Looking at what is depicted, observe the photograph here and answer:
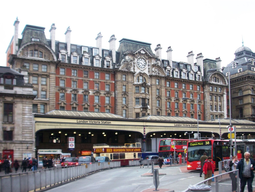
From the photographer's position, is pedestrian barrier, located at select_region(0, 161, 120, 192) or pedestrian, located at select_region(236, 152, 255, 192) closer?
pedestrian, located at select_region(236, 152, 255, 192)

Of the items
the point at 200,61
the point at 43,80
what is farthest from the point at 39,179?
the point at 200,61

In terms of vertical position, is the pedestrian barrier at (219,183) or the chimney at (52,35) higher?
the chimney at (52,35)

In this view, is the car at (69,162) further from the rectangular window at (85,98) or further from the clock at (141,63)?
the clock at (141,63)

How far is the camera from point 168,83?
82812mm

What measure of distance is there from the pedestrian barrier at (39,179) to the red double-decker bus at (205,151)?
10.6m

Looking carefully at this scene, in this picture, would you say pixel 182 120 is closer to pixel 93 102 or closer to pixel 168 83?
pixel 168 83

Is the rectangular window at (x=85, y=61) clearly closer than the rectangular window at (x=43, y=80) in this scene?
No

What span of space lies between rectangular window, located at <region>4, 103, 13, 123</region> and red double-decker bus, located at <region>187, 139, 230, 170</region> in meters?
26.4

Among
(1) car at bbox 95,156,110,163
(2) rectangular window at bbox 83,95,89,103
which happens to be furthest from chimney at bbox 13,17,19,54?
(1) car at bbox 95,156,110,163

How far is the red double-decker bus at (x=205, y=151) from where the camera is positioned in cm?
3148


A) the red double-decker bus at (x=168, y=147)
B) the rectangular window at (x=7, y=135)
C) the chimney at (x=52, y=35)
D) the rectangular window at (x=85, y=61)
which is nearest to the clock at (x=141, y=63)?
the rectangular window at (x=85, y=61)

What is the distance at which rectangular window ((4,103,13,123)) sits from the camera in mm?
47125

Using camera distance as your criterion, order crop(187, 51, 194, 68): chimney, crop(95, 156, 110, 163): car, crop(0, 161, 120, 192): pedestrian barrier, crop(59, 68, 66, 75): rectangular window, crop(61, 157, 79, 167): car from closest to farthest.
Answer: crop(0, 161, 120, 192): pedestrian barrier
crop(61, 157, 79, 167): car
crop(95, 156, 110, 163): car
crop(59, 68, 66, 75): rectangular window
crop(187, 51, 194, 68): chimney

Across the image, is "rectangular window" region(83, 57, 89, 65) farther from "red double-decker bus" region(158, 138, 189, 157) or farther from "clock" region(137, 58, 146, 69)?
"red double-decker bus" region(158, 138, 189, 157)
